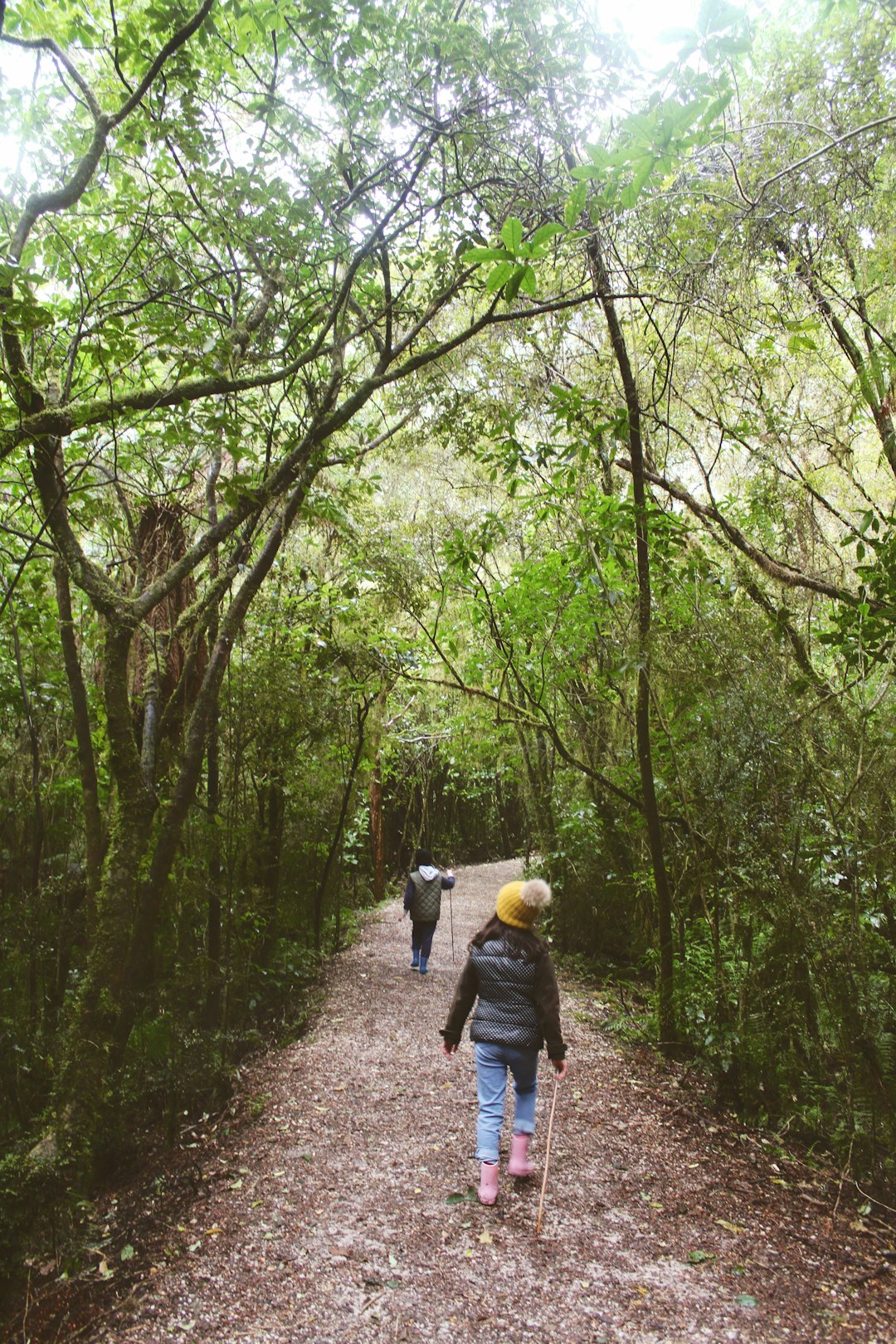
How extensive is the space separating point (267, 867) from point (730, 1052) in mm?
4737

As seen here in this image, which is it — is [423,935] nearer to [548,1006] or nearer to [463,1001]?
[463,1001]

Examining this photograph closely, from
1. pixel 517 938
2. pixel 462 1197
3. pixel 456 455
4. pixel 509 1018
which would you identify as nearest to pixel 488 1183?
pixel 462 1197

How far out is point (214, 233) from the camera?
4.51 metres

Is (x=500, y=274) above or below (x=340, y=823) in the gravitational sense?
above

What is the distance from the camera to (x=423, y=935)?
881 centimetres

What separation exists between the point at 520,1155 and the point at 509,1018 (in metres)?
0.81

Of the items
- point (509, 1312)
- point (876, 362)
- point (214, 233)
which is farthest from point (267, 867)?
point (876, 362)

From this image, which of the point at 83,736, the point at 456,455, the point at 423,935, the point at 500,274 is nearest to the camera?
the point at 500,274

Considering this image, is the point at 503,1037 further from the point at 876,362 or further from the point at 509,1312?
the point at 876,362

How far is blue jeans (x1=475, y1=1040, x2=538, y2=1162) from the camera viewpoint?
3.69 m

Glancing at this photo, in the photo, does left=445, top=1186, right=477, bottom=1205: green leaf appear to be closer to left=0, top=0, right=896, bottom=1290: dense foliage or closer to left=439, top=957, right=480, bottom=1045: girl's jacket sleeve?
left=439, top=957, right=480, bottom=1045: girl's jacket sleeve

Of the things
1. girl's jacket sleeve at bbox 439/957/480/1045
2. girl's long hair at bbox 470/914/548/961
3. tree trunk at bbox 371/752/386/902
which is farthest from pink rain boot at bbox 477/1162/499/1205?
tree trunk at bbox 371/752/386/902

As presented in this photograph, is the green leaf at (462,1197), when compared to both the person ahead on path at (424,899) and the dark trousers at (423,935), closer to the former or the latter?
the person ahead on path at (424,899)

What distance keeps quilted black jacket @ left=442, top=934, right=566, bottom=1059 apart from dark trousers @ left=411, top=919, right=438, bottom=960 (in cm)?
493
